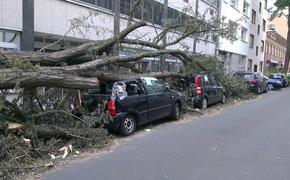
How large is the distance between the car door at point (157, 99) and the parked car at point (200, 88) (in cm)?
338

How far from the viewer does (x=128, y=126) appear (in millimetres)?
10672

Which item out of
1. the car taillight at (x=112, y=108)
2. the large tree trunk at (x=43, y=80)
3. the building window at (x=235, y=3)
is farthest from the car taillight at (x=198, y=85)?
the building window at (x=235, y=3)

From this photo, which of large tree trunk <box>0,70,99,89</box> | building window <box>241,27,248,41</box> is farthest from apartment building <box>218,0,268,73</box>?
large tree trunk <box>0,70,99,89</box>

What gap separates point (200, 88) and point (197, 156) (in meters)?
8.49

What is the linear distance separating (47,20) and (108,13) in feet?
15.9

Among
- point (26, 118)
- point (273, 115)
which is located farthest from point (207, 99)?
point (26, 118)

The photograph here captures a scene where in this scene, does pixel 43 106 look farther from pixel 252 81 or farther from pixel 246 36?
pixel 246 36

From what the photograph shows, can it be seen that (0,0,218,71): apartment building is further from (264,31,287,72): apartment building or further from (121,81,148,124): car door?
(264,31,287,72): apartment building

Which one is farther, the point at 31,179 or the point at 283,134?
the point at 283,134

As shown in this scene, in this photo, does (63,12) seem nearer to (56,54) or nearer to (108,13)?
(108,13)

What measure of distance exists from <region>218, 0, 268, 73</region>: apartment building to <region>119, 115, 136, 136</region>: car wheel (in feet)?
91.5

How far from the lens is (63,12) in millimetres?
18281

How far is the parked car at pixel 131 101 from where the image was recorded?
1027cm

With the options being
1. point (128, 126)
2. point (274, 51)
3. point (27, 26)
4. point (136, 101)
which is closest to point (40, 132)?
point (128, 126)
